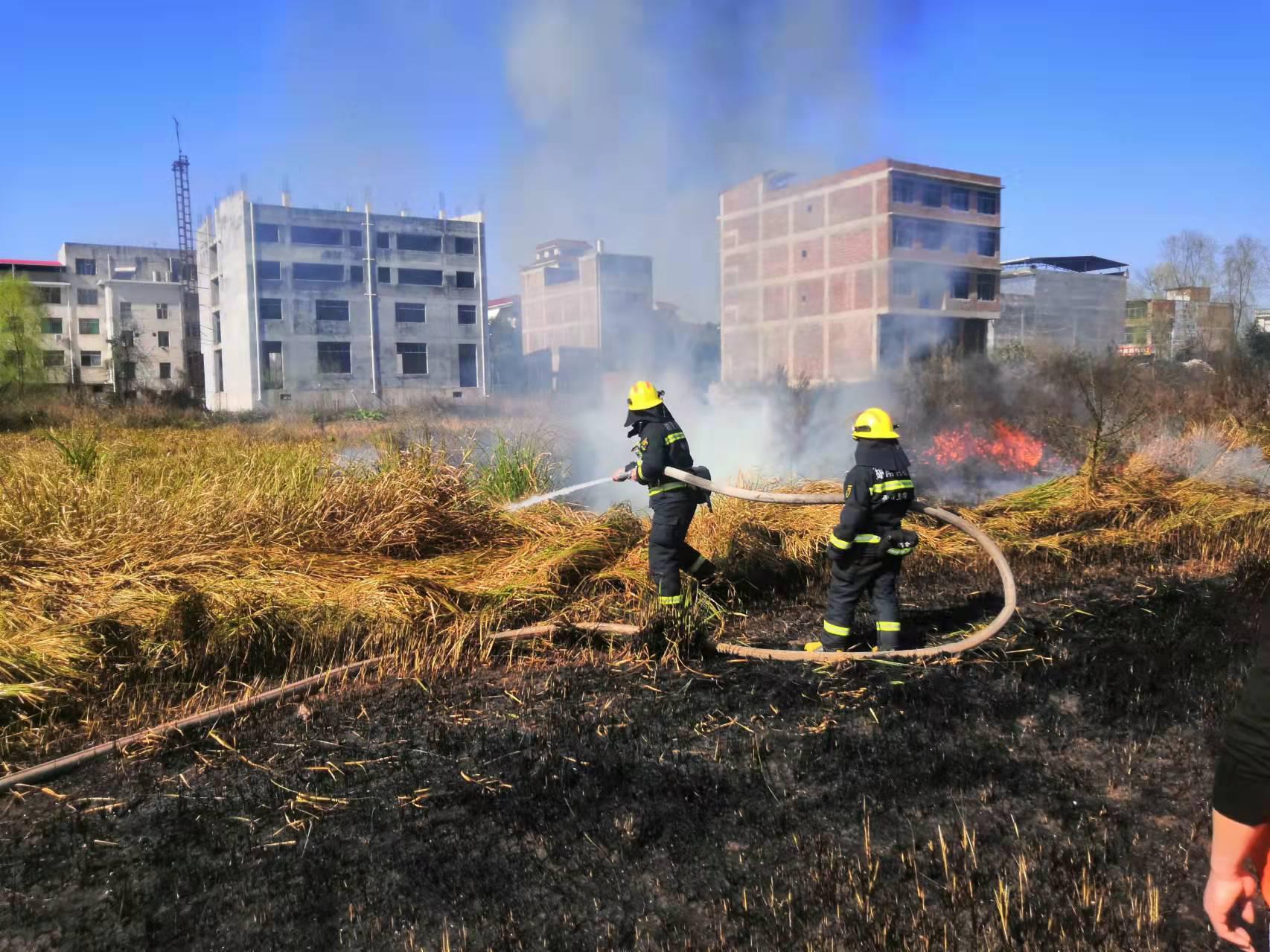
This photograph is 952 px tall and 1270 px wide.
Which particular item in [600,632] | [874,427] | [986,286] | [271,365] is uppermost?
[986,286]

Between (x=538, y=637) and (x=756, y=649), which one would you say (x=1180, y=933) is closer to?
(x=756, y=649)

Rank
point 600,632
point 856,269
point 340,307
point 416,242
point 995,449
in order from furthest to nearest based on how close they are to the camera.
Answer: point 416,242 < point 340,307 < point 856,269 < point 995,449 < point 600,632

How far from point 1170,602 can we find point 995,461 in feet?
16.4

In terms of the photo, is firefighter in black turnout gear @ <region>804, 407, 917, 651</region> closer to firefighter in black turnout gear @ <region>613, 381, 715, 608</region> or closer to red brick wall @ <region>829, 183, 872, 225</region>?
firefighter in black turnout gear @ <region>613, 381, 715, 608</region>

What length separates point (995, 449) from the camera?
10773 millimetres

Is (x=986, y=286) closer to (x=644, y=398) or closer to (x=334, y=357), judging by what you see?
(x=644, y=398)

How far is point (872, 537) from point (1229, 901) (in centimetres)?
335

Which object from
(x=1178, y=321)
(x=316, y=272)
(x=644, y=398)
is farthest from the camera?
(x=1178, y=321)

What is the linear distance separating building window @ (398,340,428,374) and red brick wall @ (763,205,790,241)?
23.0m

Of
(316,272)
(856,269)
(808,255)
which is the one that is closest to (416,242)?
(316,272)

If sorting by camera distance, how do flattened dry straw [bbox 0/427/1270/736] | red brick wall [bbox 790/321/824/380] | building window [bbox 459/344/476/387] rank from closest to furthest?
1. flattened dry straw [bbox 0/427/1270/736]
2. red brick wall [bbox 790/321/824/380]
3. building window [bbox 459/344/476/387]

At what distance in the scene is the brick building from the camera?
19.9 metres

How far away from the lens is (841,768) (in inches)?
133

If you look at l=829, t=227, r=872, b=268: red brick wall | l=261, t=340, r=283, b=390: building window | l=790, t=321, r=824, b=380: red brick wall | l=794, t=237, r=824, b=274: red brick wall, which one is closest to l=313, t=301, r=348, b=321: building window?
l=261, t=340, r=283, b=390: building window
